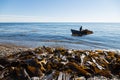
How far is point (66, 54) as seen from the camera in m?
9.02

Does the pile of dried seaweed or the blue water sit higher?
the pile of dried seaweed

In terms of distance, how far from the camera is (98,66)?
24.7 feet

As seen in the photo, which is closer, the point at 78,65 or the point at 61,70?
the point at 61,70

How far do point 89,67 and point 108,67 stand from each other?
1.13 m

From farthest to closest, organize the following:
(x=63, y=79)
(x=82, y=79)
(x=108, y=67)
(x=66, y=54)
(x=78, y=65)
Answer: (x=66, y=54) → (x=108, y=67) → (x=78, y=65) → (x=82, y=79) → (x=63, y=79)

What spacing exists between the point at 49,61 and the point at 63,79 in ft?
6.16

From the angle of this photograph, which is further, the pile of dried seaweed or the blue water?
the blue water

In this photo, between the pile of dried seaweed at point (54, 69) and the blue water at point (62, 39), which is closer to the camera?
the pile of dried seaweed at point (54, 69)

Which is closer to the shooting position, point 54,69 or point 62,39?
point 54,69

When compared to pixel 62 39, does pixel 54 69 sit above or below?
above

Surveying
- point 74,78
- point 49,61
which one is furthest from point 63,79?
point 49,61

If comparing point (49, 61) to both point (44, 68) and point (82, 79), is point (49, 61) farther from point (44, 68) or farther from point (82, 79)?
point (82, 79)

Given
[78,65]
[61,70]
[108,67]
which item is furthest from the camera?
[108,67]

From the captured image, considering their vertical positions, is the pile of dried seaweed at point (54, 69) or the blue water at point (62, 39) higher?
the pile of dried seaweed at point (54, 69)
